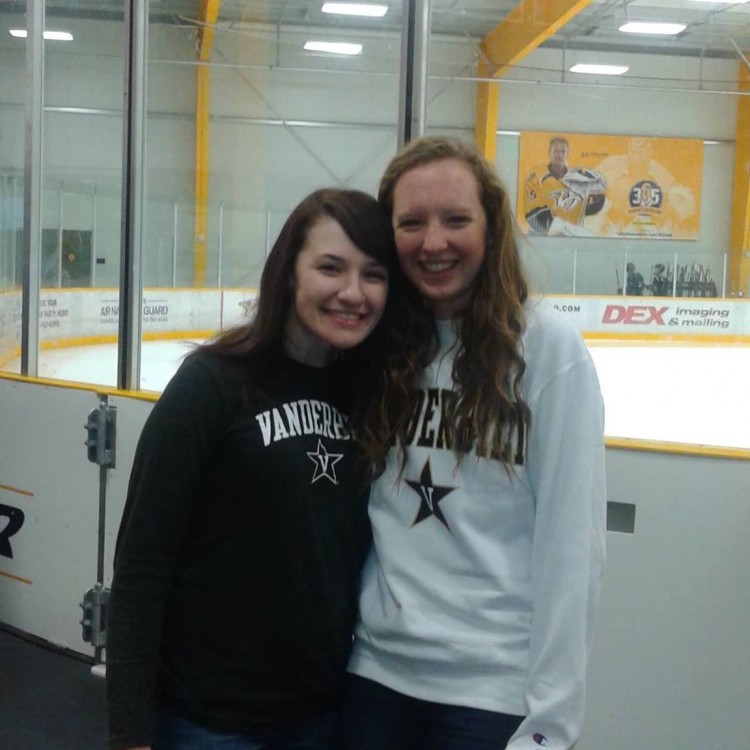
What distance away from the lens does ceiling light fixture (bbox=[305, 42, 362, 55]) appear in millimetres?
3750

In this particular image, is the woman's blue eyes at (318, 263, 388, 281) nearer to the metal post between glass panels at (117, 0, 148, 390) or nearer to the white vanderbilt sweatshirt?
the white vanderbilt sweatshirt

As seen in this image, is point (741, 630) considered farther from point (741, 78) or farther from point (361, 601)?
point (741, 78)

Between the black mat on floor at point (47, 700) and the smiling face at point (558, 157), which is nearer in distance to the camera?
the black mat on floor at point (47, 700)

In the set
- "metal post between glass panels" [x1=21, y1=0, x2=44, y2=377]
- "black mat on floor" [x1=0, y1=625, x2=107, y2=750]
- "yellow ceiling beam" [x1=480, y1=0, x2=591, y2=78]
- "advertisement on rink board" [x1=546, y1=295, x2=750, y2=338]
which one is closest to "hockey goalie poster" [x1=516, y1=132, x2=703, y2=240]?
"yellow ceiling beam" [x1=480, y1=0, x2=591, y2=78]

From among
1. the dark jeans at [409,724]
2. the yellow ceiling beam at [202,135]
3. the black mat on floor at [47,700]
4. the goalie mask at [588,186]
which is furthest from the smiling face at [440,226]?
the yellow ceiling beam at [202,135]

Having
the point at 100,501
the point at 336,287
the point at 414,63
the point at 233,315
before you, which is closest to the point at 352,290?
the point at 336,287

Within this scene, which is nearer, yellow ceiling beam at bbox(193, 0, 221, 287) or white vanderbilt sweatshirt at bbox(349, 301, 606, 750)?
white vanderbilt sweatshirt at bbox(349, 301, 606, 750)

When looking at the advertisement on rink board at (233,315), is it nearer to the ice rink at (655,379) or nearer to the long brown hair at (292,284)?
the ice rink at (655,379)

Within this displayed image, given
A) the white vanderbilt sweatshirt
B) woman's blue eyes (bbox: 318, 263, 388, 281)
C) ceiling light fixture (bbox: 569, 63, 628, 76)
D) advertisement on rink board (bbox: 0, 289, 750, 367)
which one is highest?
ceiling light fixture (bbox: 569, 63, 628, 76)

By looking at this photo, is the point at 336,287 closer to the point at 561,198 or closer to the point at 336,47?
the point at 561,198

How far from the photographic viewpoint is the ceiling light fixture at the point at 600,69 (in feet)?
11.4

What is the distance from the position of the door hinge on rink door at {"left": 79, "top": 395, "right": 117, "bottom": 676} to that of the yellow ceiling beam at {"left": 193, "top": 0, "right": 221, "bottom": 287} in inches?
82.5

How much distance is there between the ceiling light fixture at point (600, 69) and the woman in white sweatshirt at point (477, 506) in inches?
99.1

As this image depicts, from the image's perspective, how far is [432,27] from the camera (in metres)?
2.70
